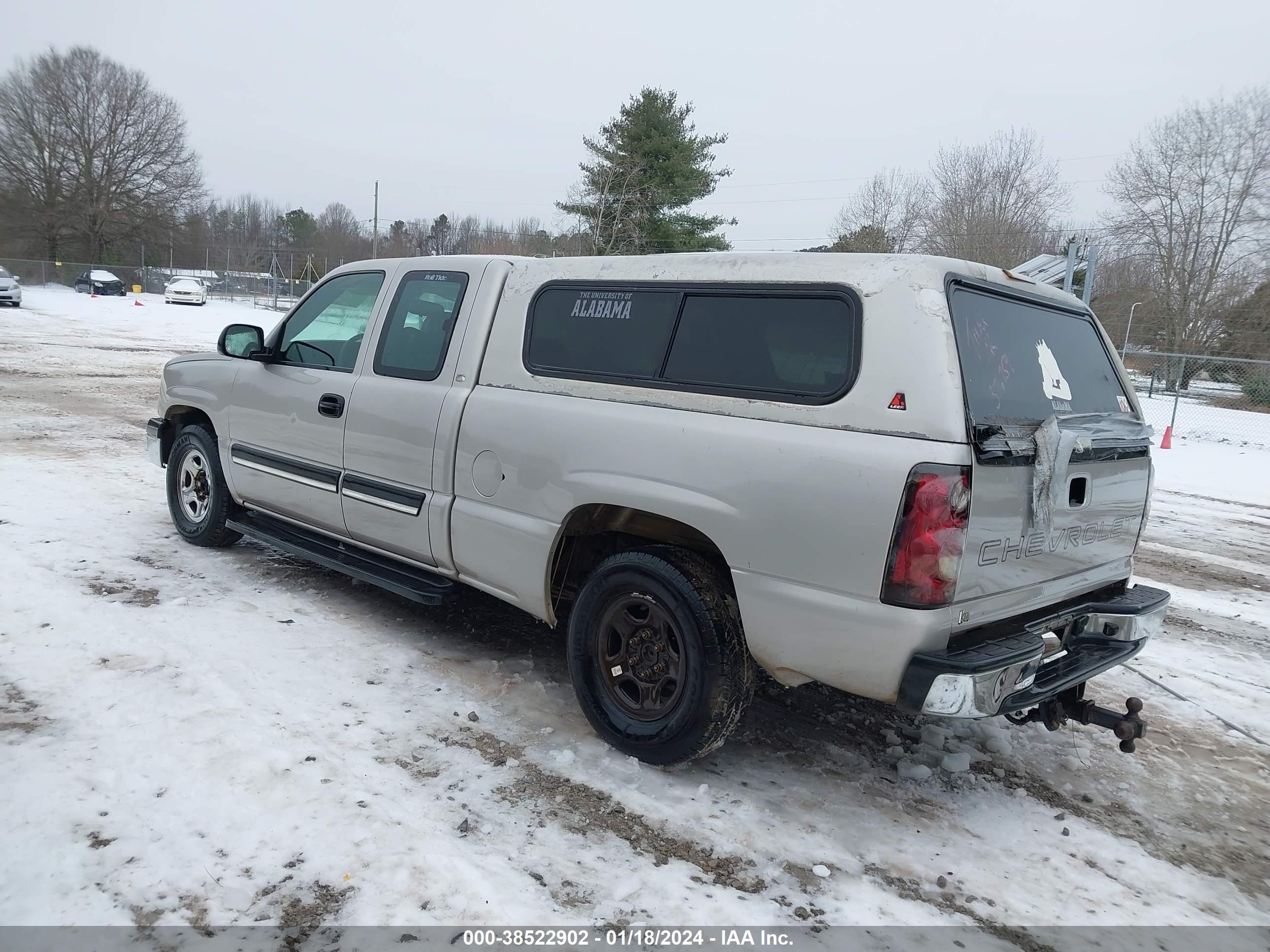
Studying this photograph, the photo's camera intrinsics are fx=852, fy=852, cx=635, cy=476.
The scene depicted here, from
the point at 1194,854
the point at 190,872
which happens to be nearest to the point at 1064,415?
the point at 1194,854

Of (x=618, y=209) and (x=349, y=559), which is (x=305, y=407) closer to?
(x=349, y=559)

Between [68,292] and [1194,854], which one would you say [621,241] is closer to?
[1194,854]

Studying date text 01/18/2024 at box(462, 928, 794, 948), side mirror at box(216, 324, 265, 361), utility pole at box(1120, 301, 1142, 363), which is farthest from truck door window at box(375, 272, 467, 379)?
utility pole at box(1120, 301, 1142, 363)

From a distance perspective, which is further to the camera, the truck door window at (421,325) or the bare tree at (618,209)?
the bare tree at (618,209)

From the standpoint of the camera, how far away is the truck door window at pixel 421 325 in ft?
14.3

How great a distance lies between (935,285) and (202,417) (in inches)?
202

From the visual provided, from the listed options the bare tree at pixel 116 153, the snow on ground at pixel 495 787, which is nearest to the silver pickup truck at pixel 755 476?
the snow on ground at pixel 495 787

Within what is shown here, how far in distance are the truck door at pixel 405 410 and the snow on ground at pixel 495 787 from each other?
2.18 ft

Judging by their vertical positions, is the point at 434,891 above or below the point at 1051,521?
below

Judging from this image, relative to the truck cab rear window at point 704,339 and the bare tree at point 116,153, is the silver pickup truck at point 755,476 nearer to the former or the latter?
the truck cab rear window at point 704,339

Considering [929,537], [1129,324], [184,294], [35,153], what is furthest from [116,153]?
[929,537]

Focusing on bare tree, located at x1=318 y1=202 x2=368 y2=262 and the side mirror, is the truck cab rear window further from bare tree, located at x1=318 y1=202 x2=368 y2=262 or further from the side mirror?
bare tree, located at x1=318 y1=202 x2=368 y2=262

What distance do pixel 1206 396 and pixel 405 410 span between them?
1017 inches

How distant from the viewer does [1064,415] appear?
3402 millimetres
